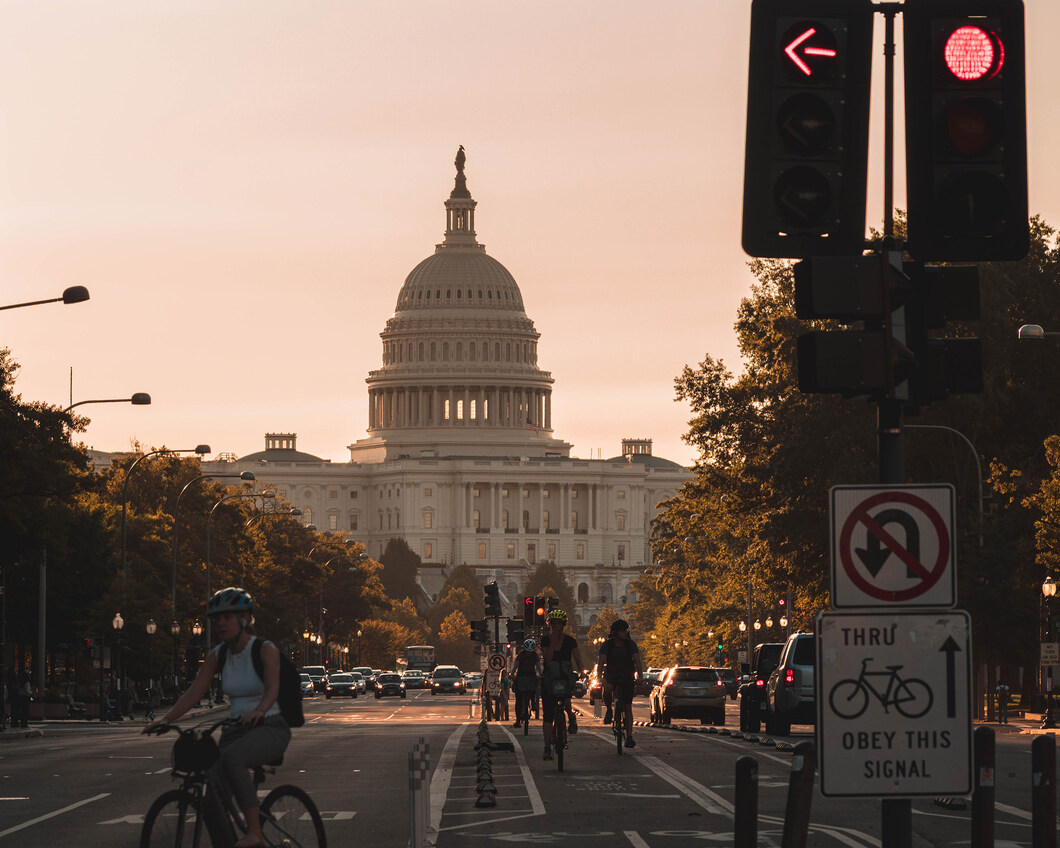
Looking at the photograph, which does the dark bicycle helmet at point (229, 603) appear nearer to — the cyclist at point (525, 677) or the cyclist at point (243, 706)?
the cyclist at point (243, 706)

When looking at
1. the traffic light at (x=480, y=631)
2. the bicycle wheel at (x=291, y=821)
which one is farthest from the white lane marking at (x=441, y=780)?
the traffic light at (x=480, y=631)

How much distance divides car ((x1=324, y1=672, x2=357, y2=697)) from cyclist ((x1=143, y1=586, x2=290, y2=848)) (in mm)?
88447

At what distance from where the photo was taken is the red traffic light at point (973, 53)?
1080cm

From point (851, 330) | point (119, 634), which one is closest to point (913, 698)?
point (851, 330)

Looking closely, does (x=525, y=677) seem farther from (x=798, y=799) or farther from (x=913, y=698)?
(x=913, y=698)

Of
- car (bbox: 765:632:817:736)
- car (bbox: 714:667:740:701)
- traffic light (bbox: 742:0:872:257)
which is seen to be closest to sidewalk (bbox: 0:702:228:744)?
car (bbox: 765:632:817:736)

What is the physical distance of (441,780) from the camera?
26.1 meters

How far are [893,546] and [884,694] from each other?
68 cm

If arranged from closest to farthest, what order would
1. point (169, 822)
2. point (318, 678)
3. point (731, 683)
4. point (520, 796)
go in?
point (169, 822)
point (520, 796)
point (731, 683)
point (318, 678)

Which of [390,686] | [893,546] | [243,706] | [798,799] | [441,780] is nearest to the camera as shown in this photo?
Answer: [893,546]

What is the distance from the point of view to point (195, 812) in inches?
514

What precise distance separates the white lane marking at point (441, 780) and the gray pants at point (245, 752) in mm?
5334

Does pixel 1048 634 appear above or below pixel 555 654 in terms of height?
below

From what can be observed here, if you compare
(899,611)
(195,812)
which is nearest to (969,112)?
(899,611)
